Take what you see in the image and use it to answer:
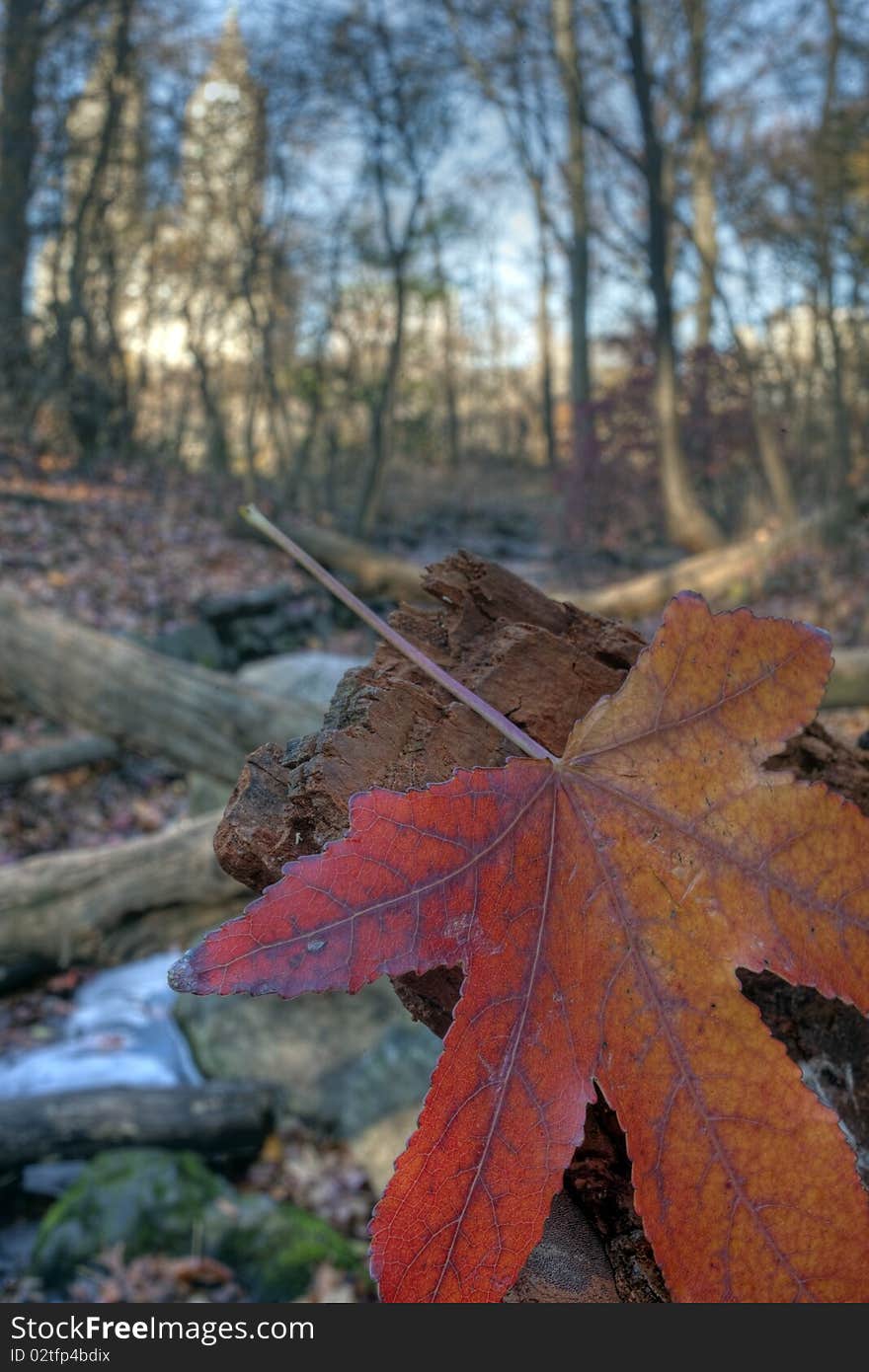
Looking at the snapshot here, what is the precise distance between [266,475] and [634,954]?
18723 mm

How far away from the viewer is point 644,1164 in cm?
46

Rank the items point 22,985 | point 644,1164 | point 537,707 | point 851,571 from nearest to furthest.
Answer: point 644,1164
point 537,707
point 22,985
point 851,571

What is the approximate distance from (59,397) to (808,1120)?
13514 mm

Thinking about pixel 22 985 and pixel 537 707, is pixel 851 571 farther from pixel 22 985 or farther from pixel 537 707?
pixel 537 707

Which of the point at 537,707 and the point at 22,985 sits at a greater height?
the point at 537,707

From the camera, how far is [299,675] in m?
6.22

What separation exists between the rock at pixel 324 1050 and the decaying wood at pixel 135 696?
Result: 1.15 meters

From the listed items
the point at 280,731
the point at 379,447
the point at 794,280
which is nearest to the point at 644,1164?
the point at 280,731

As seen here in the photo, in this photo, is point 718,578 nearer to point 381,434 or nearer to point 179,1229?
point 381,434

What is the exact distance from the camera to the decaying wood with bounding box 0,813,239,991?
4.00 m

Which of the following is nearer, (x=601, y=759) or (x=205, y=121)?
(x=601, y=759)

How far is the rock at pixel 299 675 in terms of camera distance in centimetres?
589

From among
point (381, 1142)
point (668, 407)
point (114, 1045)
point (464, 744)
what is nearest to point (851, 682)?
point (381, 1142)

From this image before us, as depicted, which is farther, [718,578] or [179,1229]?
[718,578]
